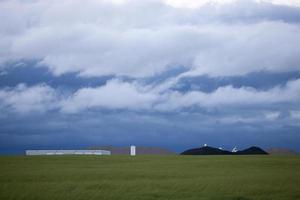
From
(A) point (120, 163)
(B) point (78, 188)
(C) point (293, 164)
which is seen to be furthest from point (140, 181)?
(C) point (293, 164)

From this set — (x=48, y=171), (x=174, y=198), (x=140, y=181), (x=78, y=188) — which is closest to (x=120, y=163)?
(x=48, y=171)

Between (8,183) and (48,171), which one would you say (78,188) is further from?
(48,171)

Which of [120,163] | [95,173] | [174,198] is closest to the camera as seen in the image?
[174,198]

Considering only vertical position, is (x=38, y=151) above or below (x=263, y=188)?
above

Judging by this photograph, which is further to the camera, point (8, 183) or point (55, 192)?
point (8, 183)

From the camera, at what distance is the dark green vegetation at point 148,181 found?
39438 millimetres

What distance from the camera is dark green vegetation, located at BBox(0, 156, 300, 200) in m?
39.4

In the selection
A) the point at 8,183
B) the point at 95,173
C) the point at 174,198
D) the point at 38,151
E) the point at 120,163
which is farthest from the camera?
the point at 38,151

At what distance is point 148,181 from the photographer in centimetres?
4747

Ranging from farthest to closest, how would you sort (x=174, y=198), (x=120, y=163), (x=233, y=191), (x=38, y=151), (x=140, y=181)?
1. (x=38, y=151)
2. (x=120, y=163)
3. (x=140, y=181)
4. (x=233, y=191)
5. (x=174, y=198)

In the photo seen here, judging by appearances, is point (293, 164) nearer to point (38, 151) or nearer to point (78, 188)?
point (78, 188)

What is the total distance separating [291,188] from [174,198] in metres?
10.6

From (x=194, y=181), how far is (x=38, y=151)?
48555 mm

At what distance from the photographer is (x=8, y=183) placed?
4441cm
